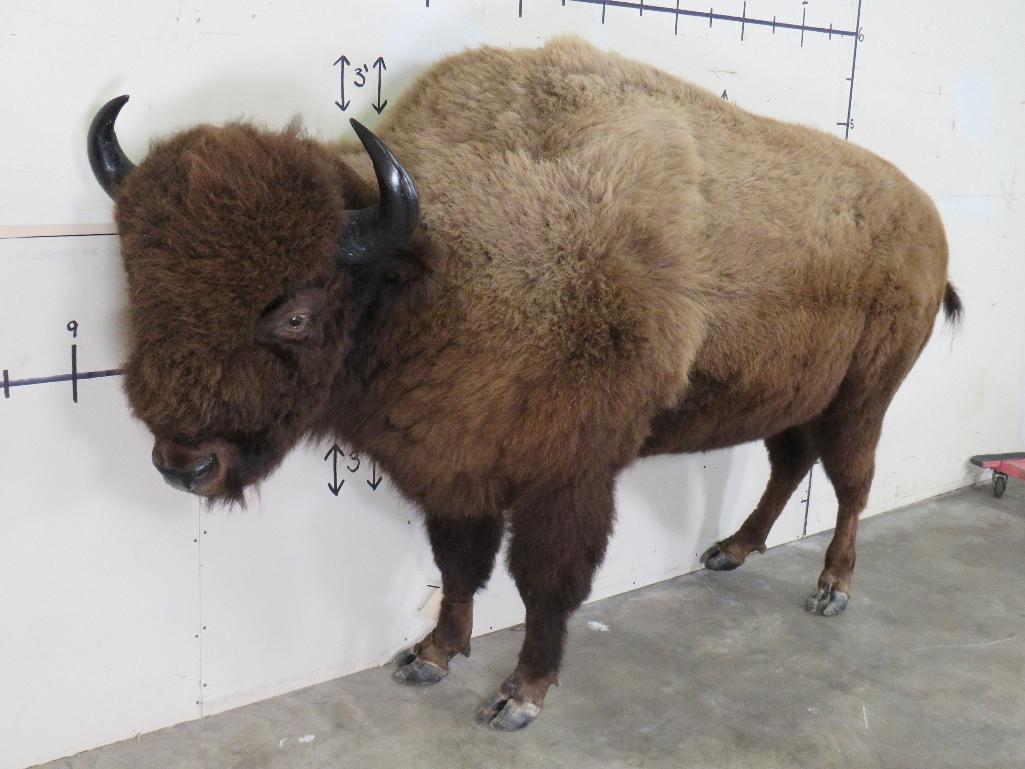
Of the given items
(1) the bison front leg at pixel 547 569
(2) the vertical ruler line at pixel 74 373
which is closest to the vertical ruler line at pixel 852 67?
(1) the bison front leg at pixel 547 569

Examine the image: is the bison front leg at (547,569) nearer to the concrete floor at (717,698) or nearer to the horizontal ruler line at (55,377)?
the concrete floor at (717,698)

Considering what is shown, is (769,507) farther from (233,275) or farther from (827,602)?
(233,275)

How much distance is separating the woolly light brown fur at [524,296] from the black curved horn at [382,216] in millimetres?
61

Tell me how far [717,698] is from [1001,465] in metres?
2.64

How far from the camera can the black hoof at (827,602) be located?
11.9ft

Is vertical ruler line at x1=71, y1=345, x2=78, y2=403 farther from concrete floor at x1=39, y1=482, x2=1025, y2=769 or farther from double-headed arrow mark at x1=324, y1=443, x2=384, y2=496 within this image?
concrete floor at x1=39, y1=482, x2=1025, y2=769

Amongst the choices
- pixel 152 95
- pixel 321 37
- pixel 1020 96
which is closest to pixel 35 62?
pixel 152 95

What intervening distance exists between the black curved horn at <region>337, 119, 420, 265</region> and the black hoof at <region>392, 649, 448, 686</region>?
1.38 m

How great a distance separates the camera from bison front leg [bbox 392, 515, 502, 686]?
2.92 meters

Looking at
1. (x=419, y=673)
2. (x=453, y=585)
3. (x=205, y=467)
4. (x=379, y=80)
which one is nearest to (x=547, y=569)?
(x=453, y=585)

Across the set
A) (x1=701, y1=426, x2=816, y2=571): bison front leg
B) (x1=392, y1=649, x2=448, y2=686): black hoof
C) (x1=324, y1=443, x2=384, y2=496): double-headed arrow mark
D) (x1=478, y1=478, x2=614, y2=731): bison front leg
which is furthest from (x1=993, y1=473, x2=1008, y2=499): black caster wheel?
(x1=324, y1=443, x2=384, y2=496): double-headed arrow mark

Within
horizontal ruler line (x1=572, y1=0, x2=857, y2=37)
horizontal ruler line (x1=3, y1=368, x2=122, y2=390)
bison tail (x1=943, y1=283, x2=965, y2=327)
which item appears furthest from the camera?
bison tail (x1=943, y1=283, x2=965, y2=327)

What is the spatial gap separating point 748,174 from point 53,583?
2.12m

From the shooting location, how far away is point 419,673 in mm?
3016
